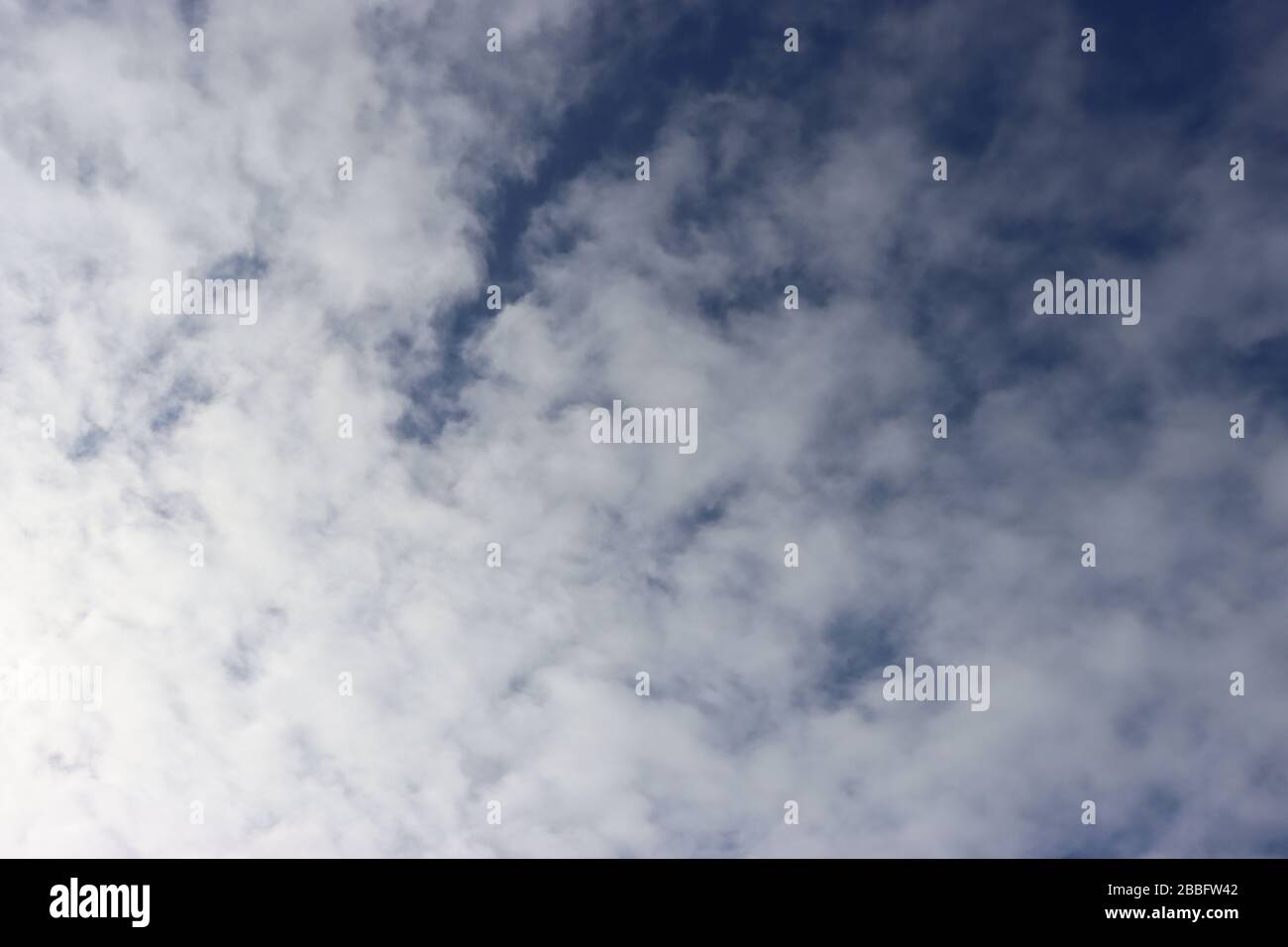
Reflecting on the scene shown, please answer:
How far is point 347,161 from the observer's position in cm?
2416
